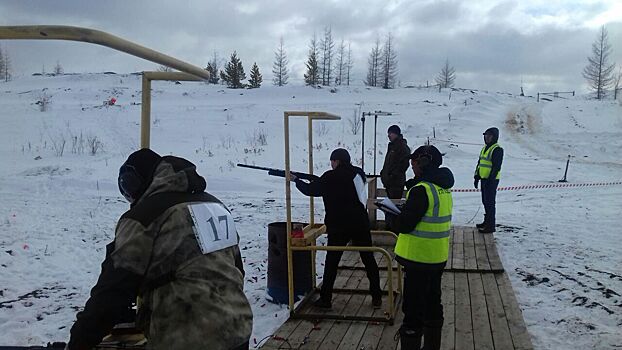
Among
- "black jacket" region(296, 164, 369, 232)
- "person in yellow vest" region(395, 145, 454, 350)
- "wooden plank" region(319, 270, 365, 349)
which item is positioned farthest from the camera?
"black jacket" region(296, 164, 369, 232)

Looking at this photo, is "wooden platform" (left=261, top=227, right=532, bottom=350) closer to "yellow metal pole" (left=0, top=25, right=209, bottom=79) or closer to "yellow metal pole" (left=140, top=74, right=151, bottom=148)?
"yellow metal pole" (left=140, top=74, right=151, bottom=148)

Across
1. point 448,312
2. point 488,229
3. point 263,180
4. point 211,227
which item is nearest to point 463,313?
point 448,312

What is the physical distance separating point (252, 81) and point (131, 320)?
57709mm

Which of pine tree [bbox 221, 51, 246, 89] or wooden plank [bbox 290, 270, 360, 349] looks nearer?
wooden plank [bbox 290, 270, 360, 349]

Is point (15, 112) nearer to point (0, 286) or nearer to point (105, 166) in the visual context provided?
point (105, 166)

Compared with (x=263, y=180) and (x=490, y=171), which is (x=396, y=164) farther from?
(x=263, y=180)

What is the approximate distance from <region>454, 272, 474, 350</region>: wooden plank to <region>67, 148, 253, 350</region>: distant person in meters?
2.94

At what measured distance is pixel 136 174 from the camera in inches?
107

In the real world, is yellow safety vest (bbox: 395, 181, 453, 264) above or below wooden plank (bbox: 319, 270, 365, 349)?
above

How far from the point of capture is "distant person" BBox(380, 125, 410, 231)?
9070mm

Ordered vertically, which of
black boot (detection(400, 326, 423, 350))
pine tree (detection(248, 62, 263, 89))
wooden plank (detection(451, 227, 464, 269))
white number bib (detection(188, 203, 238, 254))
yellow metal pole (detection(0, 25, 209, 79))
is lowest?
wooden plank (detection(451, 227, 464, 269))

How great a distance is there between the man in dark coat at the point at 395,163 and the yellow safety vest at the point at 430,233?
4.39m

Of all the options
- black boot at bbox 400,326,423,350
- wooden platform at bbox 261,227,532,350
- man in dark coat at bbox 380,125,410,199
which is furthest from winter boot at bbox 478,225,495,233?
black boot at bbox 400,326,423,350

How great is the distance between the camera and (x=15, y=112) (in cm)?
3117
